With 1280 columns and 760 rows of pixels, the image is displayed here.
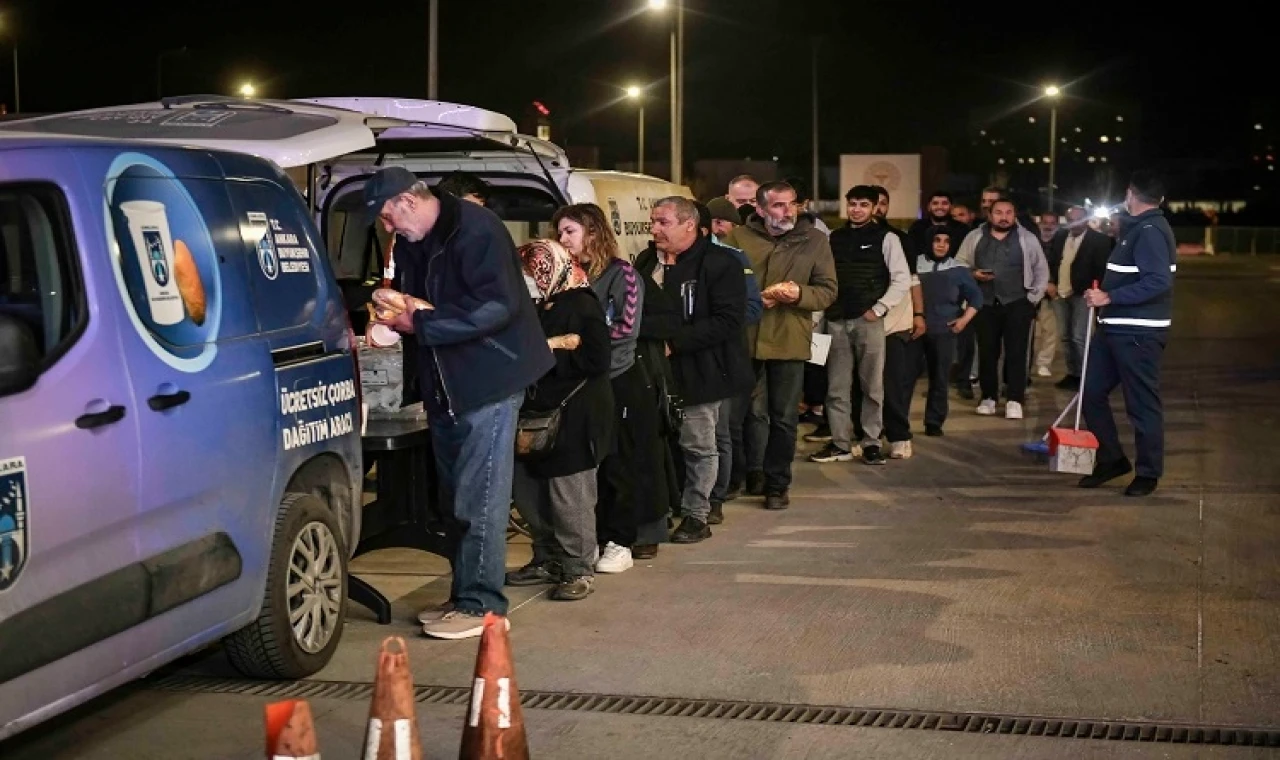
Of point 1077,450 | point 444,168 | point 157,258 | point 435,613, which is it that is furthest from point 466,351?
point 1077,450

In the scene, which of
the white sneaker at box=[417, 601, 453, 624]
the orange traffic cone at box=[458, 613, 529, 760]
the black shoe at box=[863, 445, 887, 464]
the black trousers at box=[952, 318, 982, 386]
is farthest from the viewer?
the black trousers at box=[952, 318, 982, 386]

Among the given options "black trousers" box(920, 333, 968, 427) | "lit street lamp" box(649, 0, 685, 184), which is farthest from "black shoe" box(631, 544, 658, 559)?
"lit street lamp" box(649, 0, 685, 184)

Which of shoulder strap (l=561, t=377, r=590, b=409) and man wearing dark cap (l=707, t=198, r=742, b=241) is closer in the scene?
shoulder strap (l=561, t=377, r=590, b=409)

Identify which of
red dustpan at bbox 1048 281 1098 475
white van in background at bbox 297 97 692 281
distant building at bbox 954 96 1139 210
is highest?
distant building at bbox 954 96 1139 210

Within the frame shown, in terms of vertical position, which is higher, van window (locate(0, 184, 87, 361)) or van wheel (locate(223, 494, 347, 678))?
van window (locate(0, 184, 87, 361))

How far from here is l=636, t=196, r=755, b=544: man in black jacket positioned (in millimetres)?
8867

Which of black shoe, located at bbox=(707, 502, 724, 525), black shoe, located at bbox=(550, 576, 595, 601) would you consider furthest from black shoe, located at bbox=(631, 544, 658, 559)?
black shoe, located at bbox=(707, 502, 724, 525)

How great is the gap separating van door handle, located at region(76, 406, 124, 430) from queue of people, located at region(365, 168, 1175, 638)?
72.1 inches

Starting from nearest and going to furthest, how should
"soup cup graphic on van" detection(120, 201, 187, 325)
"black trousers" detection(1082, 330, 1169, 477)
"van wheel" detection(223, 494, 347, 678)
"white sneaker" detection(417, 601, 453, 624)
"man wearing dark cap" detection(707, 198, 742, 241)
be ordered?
"soup cup graphic on van" detection(120, 201, 187, 325) → "van wheel" detection(223, 494, 347, 678) → "white sneaker" detection(417, 601, 453, 624) → "black trousers" detection(1082, 330, 1169, 477) → "man wearing dark cap" detection(707, 198, 742, 241)

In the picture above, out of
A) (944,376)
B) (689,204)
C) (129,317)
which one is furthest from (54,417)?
(944,376)

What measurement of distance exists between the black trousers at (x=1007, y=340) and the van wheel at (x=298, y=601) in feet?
29.1

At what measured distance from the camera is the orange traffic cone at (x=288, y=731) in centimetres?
397

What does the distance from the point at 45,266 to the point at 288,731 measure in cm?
182

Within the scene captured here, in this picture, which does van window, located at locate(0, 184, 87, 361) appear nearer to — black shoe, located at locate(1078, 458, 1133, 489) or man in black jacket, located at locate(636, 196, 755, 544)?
man in black jacket, located at locate(636, 196, 755, 544)
